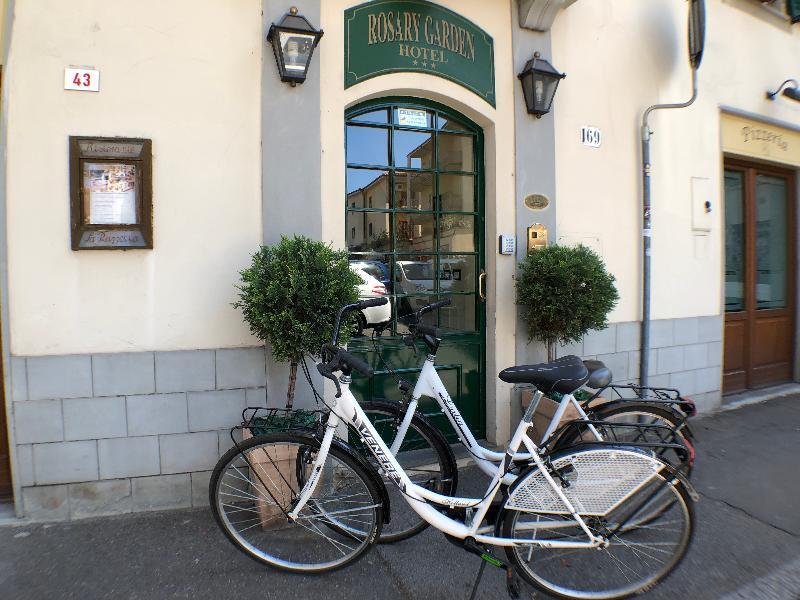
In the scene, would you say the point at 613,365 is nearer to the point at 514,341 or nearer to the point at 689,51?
the point at 514,341

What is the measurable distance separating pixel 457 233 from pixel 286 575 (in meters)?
2.73

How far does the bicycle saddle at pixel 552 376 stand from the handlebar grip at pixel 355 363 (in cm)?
62

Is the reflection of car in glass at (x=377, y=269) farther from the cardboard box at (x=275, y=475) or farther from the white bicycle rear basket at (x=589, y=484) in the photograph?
the white bicycle rear basket at (x=589, y=484)

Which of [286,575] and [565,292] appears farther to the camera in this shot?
[565,292]

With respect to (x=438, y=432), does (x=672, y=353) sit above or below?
above

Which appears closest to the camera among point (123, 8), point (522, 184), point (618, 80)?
point (123, 8)

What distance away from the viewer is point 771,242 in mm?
6203

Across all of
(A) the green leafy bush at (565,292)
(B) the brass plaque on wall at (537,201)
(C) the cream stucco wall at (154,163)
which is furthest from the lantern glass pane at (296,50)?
(A) the green leafy bush at (565,292)

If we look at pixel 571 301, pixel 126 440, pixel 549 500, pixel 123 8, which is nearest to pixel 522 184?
pixel 571 301

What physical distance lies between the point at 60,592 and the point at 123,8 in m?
3.24

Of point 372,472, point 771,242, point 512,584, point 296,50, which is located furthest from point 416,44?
point 771,242

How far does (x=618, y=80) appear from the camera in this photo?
456 centimetres

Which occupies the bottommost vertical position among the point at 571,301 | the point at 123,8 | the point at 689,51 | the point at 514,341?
the point at 514,341

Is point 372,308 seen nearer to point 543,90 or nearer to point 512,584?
point 512,584
